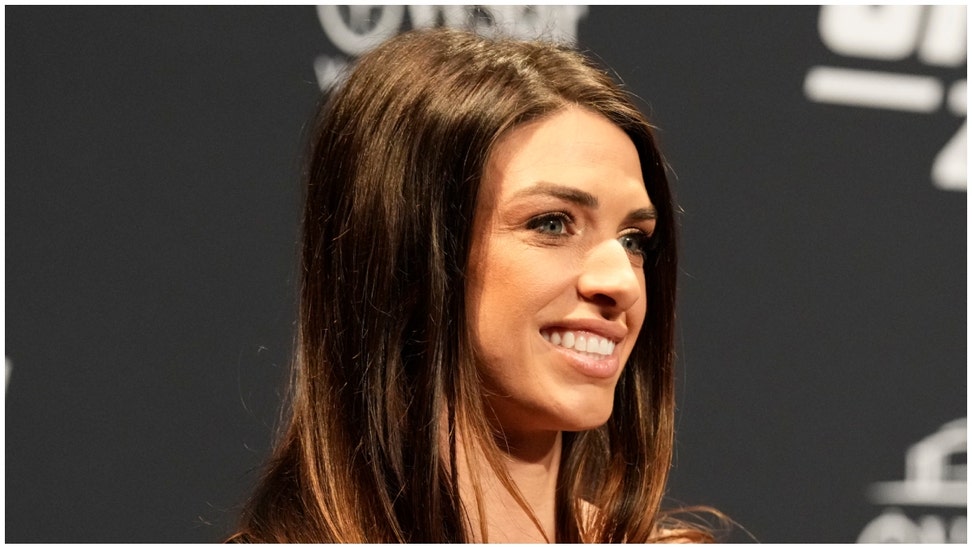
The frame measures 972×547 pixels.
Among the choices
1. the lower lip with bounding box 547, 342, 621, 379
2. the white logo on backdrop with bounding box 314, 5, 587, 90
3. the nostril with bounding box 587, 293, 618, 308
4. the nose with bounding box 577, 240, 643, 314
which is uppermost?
the white logo on backdrop with bounding box 314, 5, 587, 90

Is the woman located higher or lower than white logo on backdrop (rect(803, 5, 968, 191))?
lower

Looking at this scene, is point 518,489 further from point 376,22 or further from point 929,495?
point 929,495

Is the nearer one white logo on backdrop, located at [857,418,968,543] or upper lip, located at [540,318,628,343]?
upper lip, located at [540,318,628,343]

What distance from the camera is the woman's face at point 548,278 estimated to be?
1.43 m

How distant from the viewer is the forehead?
145 cm

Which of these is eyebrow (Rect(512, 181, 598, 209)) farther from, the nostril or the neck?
the neck

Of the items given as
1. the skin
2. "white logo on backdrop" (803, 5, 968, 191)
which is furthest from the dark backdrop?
the skin

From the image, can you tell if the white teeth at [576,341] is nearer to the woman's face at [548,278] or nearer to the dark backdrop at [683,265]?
the woman's face at [548,278]

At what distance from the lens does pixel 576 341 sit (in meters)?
1.46

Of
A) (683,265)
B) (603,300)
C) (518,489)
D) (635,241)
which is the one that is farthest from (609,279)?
(683,265)

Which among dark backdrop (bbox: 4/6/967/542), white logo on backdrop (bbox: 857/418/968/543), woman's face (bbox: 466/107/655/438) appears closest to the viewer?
woman's face (bbox: 466/107/655/438)

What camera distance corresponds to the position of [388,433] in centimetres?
→ 145

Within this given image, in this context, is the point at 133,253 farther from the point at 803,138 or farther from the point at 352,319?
the point at 803,138

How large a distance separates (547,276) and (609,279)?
82 millimetres
